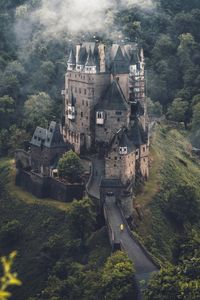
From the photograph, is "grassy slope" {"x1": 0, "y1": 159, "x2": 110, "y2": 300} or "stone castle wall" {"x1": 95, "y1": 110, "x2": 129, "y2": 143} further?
"stone castle wall" {"x1": 95, "y1": 110, "x2": 129, "y2": 143}

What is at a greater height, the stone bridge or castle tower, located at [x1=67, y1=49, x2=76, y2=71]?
castle tower, located at [x1=67, y1=49, x2=76, y2=71]

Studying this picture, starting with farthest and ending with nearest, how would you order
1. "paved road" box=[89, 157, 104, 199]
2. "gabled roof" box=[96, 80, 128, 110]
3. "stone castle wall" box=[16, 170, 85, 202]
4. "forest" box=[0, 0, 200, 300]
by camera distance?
"gabled roof" box=[96, 80, 128, 110] → "stone castle wall" box=[16, 170, 85, 202] → "paved road" box=[89, 157, 104, 199] → "forest" box=[0, 0, 200, 300]

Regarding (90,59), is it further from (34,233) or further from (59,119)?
(34,233)

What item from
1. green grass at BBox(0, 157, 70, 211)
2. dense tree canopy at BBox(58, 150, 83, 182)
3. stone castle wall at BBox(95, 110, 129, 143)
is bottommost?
green grass at BBox(0, 157, 70, 211)

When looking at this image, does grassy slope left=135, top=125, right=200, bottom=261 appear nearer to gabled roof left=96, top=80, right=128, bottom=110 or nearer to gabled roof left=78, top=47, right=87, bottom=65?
gabled roof left=96, top=80, right=128, bottom=110

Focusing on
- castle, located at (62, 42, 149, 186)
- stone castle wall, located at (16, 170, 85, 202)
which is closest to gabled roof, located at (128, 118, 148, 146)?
castle, located at (62, 42, 149, 186)

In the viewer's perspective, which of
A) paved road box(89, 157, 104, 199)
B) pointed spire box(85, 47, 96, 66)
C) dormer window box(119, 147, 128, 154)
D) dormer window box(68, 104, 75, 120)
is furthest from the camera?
dormer window box(68, 104, 75, 120)

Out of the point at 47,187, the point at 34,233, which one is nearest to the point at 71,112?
the point at 47,187

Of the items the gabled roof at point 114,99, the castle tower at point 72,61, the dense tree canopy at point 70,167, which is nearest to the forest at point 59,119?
the dense tree canopy at point 70,167
